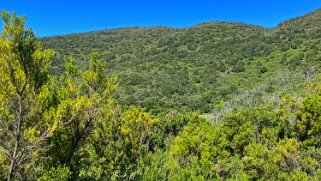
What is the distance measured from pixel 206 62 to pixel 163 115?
29.5 metres

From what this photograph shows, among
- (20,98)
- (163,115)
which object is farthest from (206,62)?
(20,98)

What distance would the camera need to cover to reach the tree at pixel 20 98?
11.2 metres

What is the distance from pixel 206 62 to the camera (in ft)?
213

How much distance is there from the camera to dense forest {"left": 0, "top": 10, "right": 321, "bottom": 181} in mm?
11766

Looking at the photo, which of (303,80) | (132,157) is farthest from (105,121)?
(303,80)

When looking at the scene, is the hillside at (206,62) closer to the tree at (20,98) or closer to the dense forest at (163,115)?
the dense forest at (163,115)

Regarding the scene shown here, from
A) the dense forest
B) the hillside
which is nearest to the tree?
the dense forest

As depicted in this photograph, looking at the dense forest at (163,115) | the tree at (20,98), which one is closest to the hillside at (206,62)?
the dense forest at (163,115)

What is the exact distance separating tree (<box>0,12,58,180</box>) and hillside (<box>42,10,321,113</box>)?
31.9m

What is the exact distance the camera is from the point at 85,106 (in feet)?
44.8

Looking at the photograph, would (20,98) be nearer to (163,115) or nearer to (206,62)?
(163,115)

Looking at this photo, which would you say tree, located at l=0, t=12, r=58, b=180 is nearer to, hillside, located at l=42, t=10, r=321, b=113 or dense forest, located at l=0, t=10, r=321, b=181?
dense forest, located at l=0, t=10, r=321, b=181

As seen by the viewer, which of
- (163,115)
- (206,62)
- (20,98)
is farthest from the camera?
(206,62)

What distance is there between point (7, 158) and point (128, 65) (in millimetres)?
57240
